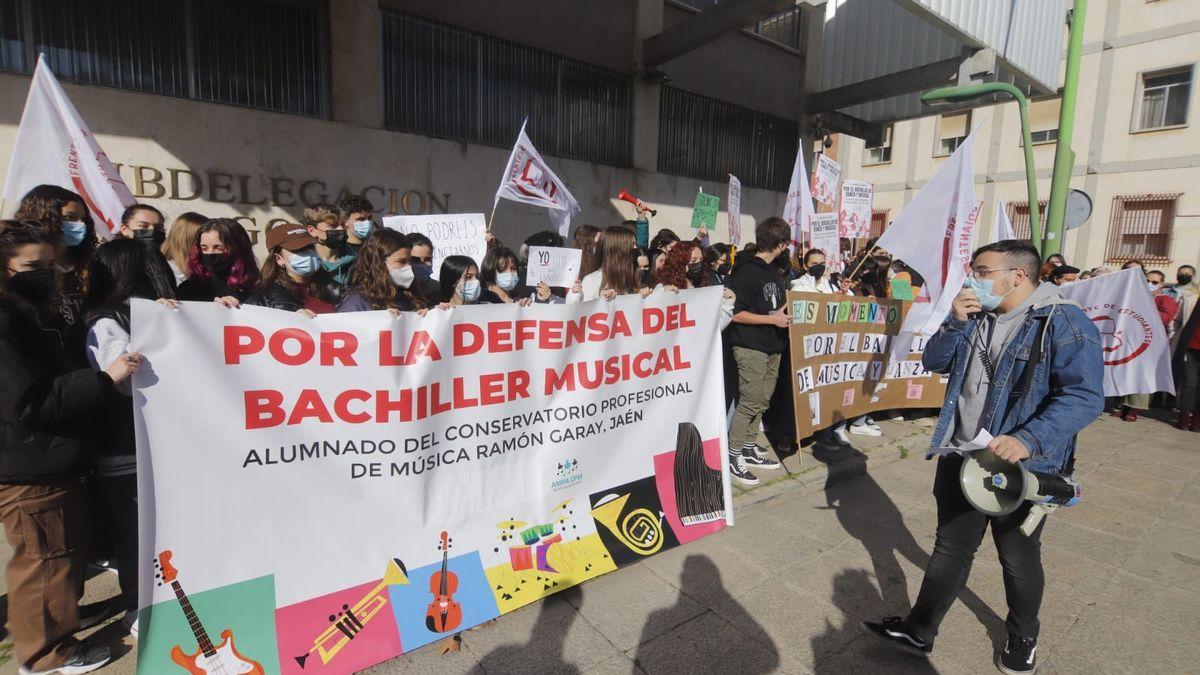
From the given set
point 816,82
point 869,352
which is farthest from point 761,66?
point 869,352

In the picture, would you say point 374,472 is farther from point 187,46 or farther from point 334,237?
point 187,46

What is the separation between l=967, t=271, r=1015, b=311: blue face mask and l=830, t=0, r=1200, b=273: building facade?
1572 centimetres

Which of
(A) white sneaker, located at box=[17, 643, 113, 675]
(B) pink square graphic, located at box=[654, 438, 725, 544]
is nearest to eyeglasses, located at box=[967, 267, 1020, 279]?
(B) pink square graphic, located at box=[654, 438, 725, 544]

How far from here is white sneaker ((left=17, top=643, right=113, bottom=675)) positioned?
2.23 meters

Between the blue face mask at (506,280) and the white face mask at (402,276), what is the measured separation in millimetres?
905

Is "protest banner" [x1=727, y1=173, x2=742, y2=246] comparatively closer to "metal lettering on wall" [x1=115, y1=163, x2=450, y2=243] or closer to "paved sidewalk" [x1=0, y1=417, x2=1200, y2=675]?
"paved sidewalk" [x1=0, y1=417, x2=1200, y2=675]

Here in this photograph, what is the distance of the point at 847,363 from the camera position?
17.2ft

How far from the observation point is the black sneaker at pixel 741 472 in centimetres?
441

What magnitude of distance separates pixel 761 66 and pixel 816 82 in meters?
1.78

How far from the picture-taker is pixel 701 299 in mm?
3631

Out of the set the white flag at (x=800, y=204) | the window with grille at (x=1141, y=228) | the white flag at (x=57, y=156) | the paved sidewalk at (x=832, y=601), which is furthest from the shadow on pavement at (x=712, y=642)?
the window with grille at (x=1141, y=228)

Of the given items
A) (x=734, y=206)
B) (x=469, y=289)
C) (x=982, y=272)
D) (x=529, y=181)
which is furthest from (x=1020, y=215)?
(x=469, y=289)

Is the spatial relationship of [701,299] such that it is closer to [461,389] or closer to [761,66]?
[461,389]

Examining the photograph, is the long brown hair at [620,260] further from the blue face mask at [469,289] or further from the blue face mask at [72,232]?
the blue face mask at [72,232]
